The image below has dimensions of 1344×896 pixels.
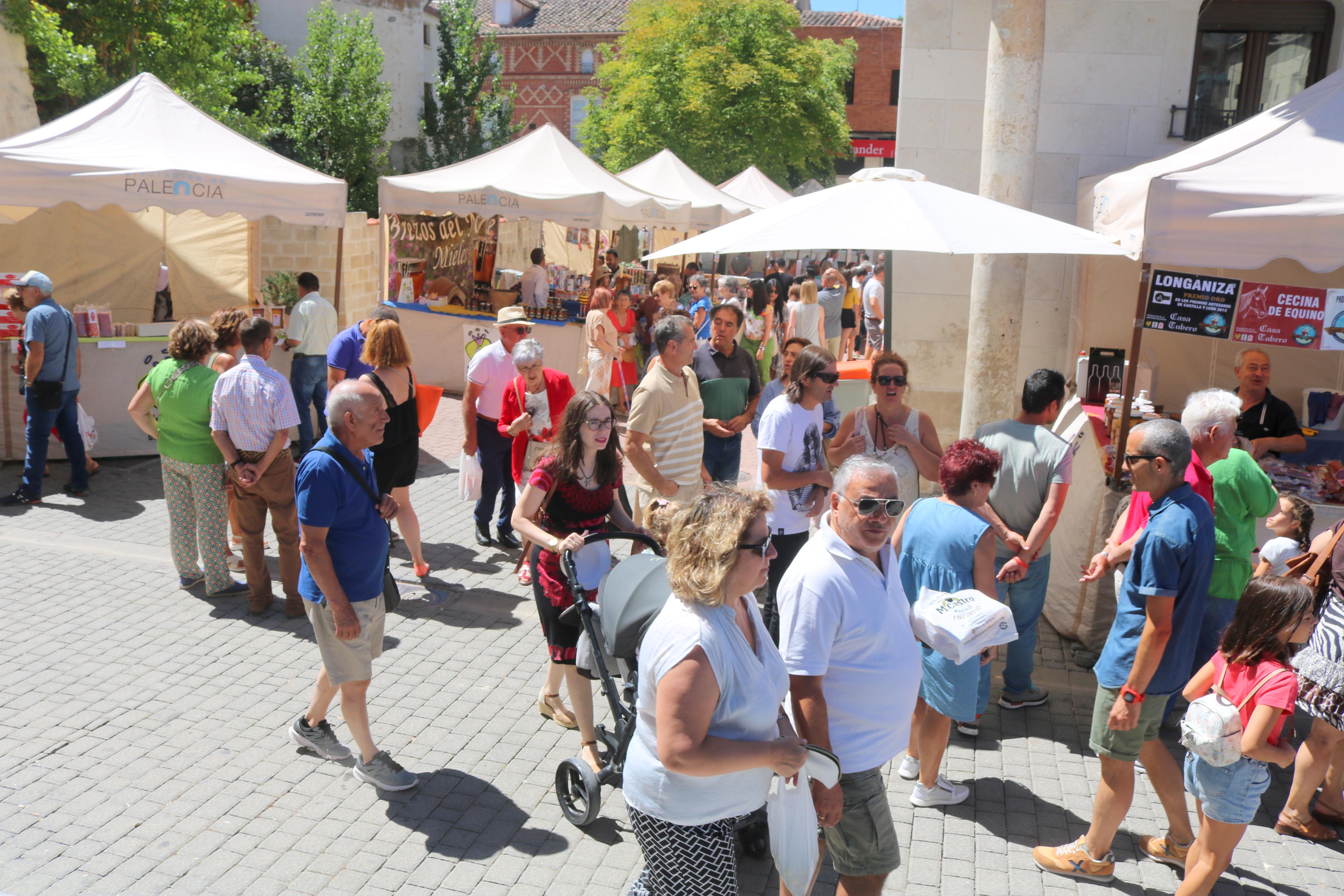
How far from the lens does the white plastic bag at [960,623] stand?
11.3ft

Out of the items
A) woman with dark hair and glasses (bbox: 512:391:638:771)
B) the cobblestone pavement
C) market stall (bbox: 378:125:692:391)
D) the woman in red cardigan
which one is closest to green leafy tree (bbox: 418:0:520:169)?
market stall (bbox: 378:125:692:391)

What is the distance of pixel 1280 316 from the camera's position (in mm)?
5680

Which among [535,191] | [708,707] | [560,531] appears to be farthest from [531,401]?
[535,191]

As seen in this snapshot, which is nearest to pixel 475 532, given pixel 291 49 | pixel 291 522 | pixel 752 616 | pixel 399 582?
pixel 399 582

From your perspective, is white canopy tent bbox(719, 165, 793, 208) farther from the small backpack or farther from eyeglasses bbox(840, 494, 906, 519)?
eyeglasses bbox(840, 494, 906, 519)

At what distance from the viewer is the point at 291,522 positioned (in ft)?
20.9

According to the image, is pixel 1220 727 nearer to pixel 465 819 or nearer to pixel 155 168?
pixel 465 819

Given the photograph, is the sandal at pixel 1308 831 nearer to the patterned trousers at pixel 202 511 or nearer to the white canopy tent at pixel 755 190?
the patterned trousers at pixel 202 511

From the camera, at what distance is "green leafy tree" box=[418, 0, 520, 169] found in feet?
132

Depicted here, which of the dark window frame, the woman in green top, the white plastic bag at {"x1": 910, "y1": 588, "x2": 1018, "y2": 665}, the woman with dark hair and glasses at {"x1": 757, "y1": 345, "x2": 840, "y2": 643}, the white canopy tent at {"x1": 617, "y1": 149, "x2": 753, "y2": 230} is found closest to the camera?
the white plastic bag at {"x1": 910, "y1": 588, "x2": 1018, "y2": 665}

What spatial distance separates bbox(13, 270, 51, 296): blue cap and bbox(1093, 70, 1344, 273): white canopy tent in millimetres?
8195

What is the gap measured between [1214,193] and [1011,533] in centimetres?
198

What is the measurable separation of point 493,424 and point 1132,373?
14.4ft

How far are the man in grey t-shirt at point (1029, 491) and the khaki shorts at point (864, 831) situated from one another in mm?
1976
